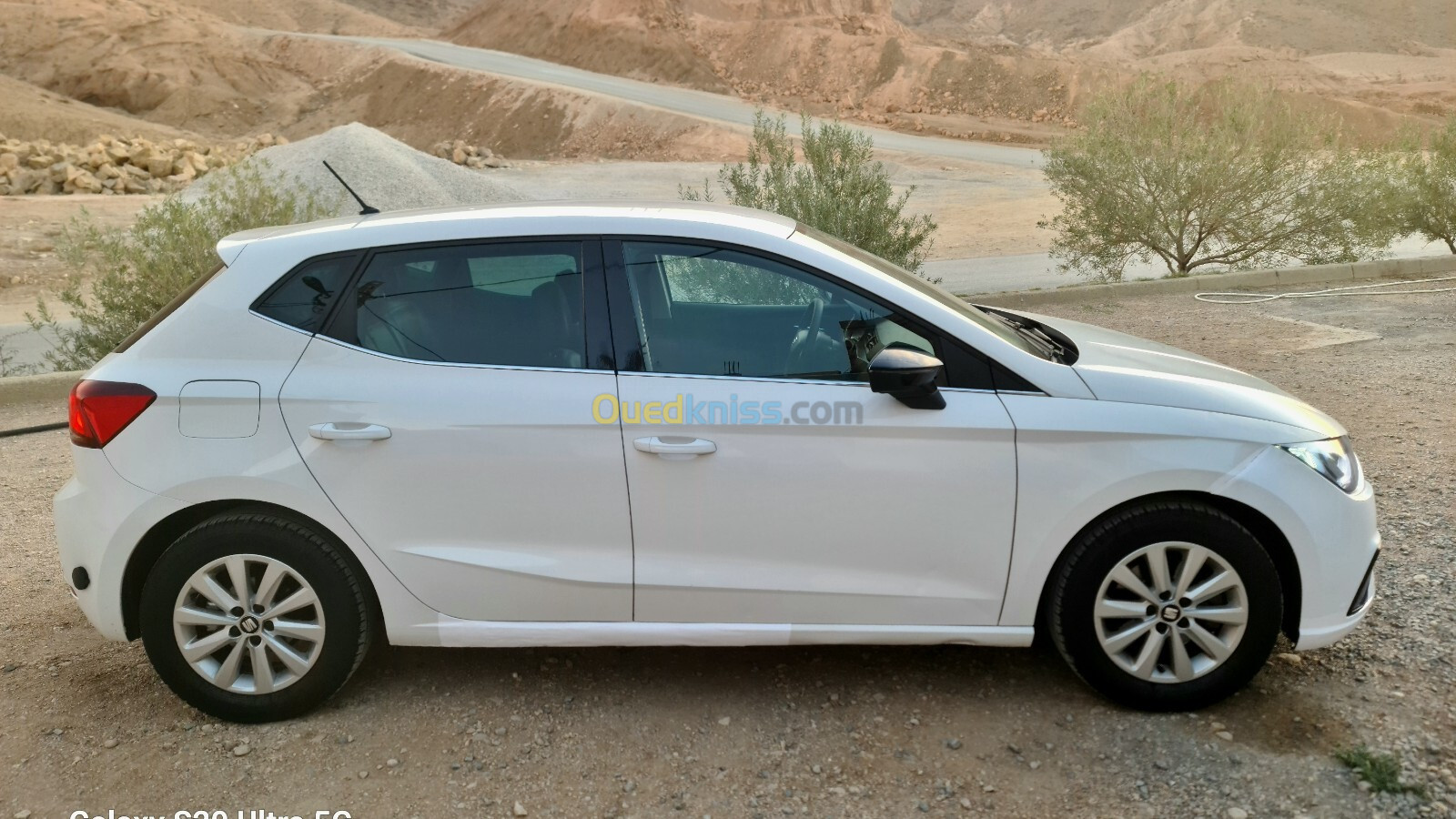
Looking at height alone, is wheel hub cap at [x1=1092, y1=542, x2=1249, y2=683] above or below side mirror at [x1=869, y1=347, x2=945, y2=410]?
below

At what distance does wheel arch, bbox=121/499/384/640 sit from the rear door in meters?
0.12

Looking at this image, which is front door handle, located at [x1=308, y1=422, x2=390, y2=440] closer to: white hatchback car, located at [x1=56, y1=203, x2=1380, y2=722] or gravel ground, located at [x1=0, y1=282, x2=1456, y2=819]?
white hatchback car, located at [x1=56, y1=203, x2=1380, y2=722]

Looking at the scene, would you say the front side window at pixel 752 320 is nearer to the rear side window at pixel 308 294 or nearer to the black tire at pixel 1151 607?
the black tire at pixel 1151 607

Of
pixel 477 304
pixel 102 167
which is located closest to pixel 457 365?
pixel 477 304

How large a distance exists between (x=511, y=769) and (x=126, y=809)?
110cm

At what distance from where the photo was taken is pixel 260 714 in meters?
3.73

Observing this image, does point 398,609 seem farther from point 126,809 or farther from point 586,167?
point 586,167

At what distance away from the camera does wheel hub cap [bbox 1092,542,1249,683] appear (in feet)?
11.5

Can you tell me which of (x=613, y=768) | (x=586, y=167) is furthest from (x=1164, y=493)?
(x=586, y=167)

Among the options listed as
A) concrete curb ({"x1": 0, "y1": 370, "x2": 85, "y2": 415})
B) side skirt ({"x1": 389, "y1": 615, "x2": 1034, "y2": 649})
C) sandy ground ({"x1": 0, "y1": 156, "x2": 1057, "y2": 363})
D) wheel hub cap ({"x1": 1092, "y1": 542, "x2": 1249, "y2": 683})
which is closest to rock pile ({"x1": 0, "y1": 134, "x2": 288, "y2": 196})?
sandy ground ({"x1": 0, "y1": 156, "x2": 1057, "y2": 363})

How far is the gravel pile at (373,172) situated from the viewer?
52.2ft

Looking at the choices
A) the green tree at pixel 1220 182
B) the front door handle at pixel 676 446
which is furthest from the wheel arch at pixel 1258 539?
the green tree at pixel 1220 182

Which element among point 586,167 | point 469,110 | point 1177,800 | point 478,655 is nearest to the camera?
point 1177,800

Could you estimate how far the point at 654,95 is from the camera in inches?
1500
